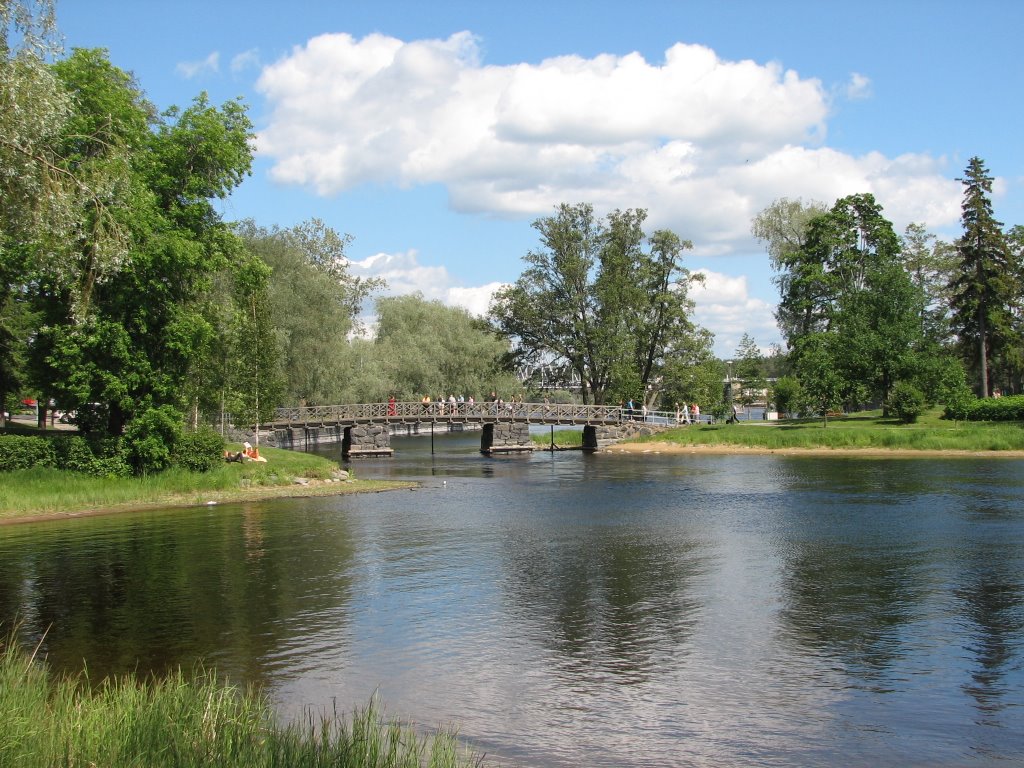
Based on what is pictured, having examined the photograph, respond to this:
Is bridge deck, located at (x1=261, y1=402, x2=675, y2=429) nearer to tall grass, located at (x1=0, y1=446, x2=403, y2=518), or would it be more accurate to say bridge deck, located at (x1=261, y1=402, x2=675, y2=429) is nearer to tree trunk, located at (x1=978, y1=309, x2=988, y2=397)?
tree trunk, located at (x1=978, y1=309, x2=988, y2=397)

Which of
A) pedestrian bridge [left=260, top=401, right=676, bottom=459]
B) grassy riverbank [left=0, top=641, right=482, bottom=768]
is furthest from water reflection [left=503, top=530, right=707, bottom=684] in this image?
pedestrian bridge [left=260, top=401, right=676, bottom=459]

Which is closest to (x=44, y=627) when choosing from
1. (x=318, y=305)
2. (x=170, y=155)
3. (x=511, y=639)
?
(x=511, y=639)

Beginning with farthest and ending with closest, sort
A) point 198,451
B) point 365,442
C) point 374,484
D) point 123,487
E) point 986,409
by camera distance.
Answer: point 365,442, point 986,409, point 374,484, point 198,451, point 123,487

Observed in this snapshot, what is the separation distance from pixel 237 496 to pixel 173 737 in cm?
2707

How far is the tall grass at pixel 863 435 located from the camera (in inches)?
1971

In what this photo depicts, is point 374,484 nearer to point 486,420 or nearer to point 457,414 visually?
point 457,414

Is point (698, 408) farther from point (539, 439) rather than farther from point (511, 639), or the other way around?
point (511, 639)

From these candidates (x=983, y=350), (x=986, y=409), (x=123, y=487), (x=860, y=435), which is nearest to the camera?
(x=123, y=487)

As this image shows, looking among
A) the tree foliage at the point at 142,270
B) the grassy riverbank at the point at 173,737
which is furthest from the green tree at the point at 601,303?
the grassy riverbank at the point at 173,737


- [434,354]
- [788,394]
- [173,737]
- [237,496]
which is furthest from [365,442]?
[173,737]

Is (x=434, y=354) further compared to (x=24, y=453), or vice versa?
(x=434, y=354)

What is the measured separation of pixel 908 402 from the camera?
57.5 meters

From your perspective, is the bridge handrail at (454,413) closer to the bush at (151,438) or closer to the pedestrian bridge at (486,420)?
the pedestrian bridge at (486,420)

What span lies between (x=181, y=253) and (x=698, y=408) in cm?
4841
